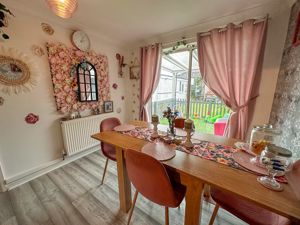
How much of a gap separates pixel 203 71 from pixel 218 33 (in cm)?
55

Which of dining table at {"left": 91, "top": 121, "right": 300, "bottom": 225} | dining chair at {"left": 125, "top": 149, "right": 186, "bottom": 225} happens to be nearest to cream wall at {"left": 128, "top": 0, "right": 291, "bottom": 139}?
dining table at {"left": 91, "top": 121, "right": 300, "bottom": 225}

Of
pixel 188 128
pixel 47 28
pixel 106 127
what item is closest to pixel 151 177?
pixel 188 128

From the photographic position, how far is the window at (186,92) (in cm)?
242

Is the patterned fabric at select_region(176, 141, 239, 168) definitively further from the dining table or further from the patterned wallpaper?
the patterned wallpaper

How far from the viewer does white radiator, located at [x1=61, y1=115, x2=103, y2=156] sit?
2088 mm

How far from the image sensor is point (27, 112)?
1776 mm

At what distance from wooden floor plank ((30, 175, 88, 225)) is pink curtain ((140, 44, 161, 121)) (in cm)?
194

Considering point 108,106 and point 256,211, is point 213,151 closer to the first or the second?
point 256,211

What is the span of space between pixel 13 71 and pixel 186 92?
2.54 meters

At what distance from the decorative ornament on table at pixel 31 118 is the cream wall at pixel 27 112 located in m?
0.05

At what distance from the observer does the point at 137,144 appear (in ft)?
4.04

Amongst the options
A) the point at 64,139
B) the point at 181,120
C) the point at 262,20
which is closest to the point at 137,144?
the point at 181,120

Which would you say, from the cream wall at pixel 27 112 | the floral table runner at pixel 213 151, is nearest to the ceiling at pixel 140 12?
the cream wall at pixel 27 112

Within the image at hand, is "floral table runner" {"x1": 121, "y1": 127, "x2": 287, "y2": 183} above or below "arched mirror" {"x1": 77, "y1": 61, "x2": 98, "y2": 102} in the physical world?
below
